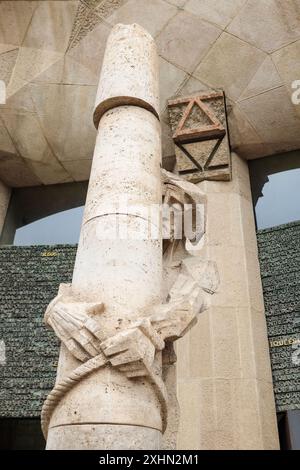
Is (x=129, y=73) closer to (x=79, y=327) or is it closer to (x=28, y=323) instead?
(x=79, y=327)

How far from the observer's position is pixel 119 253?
2268mm

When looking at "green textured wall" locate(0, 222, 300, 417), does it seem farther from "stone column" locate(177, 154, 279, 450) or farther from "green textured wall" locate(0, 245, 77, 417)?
"stone column" locate(177, 154, 279, 450)

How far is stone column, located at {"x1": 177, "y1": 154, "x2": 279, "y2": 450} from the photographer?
13.5 ft

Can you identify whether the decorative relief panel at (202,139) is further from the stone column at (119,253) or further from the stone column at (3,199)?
the stone column at (3,199)

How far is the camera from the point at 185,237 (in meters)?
2.92

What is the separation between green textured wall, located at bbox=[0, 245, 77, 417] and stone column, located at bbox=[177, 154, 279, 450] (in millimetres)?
1676

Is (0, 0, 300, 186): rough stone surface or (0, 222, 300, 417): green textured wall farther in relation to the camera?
(0, 0, 300, 186): rough stone surface

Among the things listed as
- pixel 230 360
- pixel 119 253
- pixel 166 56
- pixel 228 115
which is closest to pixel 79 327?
pixel 119 253

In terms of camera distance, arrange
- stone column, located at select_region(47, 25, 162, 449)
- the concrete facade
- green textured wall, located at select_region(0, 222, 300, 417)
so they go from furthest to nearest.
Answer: green textured wall, located at select_region(0, 222, 300, 417) → the concrete facade → stone column, located at select_region(47, 25, 162, 449)

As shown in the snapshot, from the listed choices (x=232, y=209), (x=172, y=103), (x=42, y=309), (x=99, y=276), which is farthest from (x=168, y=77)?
(x=99, y=276)

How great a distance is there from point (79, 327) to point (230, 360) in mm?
2917

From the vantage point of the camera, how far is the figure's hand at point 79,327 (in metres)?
1.94

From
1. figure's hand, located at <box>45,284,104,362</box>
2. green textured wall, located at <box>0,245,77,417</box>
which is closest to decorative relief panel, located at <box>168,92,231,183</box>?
green textured wall, located at <box>0,245,77,417</box>
